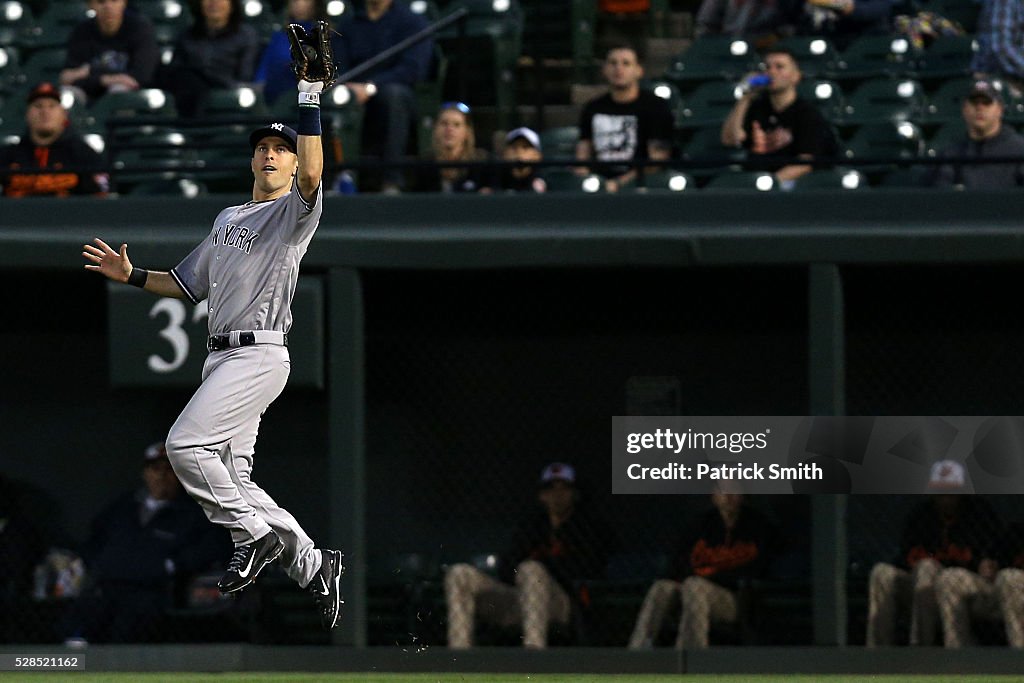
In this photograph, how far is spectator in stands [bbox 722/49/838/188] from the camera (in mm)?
9484

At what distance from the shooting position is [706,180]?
10.0 meters

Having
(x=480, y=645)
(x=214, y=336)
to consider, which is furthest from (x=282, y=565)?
(x=480, y=645)

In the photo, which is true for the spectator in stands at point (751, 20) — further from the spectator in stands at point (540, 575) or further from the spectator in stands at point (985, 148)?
the spectator in stands at point (540, 575)

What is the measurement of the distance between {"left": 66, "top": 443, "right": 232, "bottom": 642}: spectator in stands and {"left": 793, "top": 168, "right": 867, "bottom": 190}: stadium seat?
3469 millimetres

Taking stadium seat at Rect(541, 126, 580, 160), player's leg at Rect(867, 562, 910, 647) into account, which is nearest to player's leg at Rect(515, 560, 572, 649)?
player's leg at Rect(867, 562, 910, 647)

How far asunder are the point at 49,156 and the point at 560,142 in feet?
8.96

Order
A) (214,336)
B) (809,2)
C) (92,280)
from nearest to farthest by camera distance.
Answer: (214,336) → (92,280) → (809,2)

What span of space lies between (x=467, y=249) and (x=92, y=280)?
2171 millimetres

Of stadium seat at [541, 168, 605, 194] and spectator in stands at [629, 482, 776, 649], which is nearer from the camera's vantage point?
spectator in stands at [629, 482, 776, 649]

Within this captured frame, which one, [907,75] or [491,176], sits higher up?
[907,75]

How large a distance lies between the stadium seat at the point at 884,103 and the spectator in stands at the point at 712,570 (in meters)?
2.20

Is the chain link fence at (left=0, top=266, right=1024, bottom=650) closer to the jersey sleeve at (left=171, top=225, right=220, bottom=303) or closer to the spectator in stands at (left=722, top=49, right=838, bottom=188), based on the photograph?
the spectator in stands at (left=722, top=49, right=838, bottom=188)

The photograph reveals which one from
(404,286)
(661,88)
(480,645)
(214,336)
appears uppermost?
(661,88)

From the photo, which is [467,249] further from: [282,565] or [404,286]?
[282,565]
